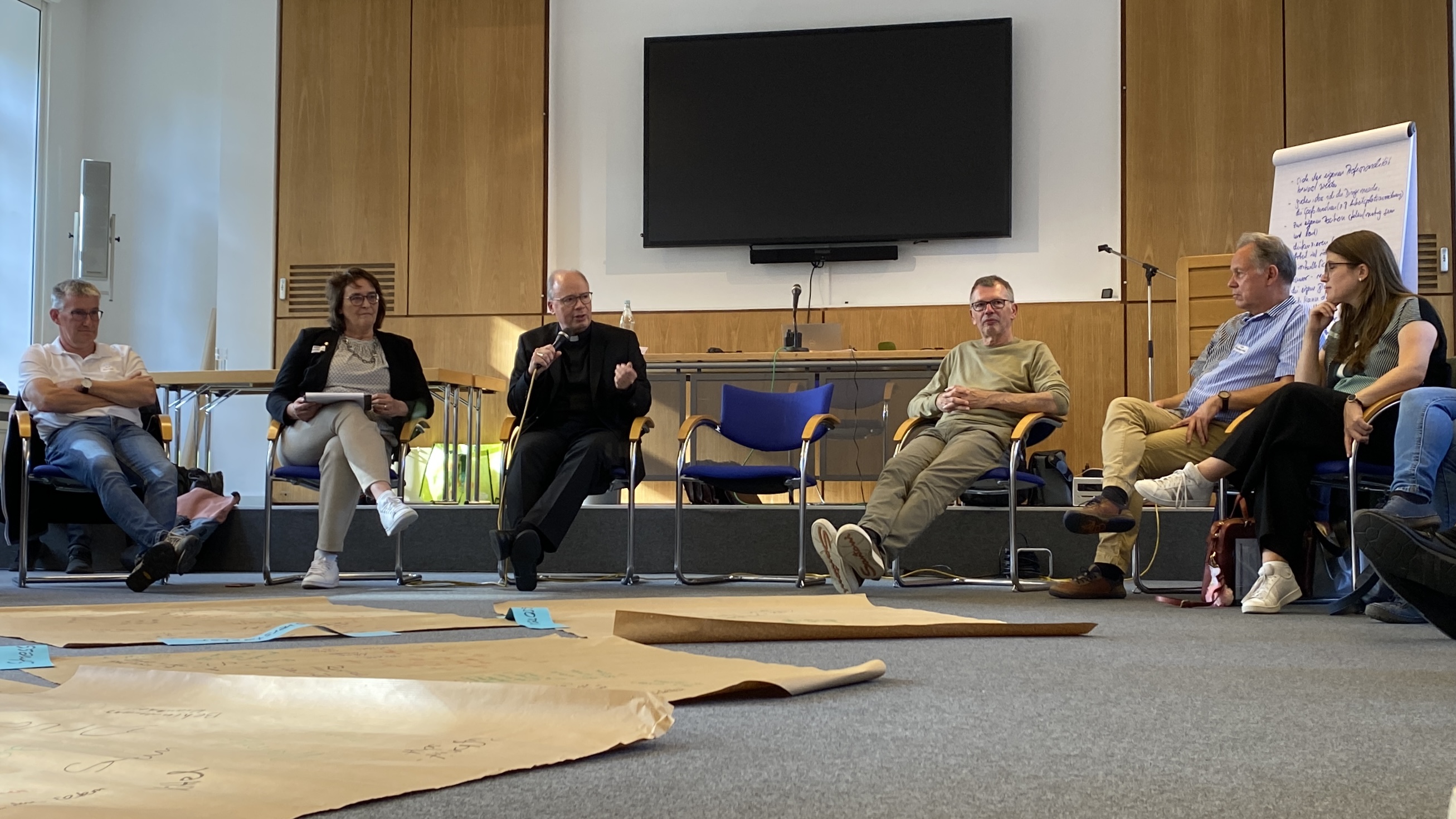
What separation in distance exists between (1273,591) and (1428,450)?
518mm

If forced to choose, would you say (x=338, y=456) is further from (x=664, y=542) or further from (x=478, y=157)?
(x=478, y=157)

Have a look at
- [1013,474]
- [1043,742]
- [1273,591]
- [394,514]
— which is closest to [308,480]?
[394,514]

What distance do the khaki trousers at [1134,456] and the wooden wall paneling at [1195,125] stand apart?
10.9 ft

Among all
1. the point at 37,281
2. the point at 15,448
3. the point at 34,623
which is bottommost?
the point at 34,623

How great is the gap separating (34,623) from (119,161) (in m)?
6.86

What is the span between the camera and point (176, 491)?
14.5ft

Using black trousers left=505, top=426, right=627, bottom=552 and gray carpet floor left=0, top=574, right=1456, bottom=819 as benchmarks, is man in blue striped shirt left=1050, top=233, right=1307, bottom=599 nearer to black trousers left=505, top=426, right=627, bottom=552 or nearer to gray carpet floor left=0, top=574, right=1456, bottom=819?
gray carpet floor left=0, top=574, right=1456, bottom=819

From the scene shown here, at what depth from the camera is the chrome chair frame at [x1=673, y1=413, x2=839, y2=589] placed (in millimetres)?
4352

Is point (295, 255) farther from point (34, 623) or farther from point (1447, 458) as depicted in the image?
point (1447, 458)

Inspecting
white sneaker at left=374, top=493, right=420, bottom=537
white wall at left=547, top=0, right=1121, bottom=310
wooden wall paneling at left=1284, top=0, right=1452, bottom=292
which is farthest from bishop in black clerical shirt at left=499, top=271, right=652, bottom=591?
wooden wall paneling at left=1284, top=0, right=1452, bottom=292

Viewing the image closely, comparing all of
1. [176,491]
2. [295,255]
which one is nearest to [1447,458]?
[176,491]

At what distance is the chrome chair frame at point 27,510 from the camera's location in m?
4.29

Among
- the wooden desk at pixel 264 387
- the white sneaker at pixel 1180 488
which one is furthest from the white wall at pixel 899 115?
the white sneaker at pixel 1180 488

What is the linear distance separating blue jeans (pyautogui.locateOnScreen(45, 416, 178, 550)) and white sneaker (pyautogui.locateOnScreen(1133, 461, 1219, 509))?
3056 millimetres
